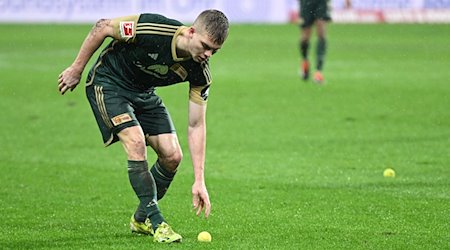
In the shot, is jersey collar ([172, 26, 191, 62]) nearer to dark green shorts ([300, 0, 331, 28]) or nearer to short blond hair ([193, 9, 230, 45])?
short blond hair ([193, 9, 230, 45])

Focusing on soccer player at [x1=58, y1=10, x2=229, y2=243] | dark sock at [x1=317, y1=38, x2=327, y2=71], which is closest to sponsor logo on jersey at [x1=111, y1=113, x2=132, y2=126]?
soccer player at [x1=58, y1=10, x2=229, y2=243]

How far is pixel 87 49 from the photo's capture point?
760cm

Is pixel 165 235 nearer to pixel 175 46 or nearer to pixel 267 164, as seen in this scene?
pixel 175 46

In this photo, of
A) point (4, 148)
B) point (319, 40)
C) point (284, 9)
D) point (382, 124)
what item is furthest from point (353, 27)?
point (4, 148)

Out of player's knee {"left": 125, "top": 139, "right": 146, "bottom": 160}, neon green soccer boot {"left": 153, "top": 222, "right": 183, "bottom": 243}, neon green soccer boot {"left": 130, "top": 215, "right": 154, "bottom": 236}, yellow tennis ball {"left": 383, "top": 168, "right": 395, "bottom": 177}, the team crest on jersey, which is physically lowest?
yellow tennis ball {"left": 383, "top": 168, "right": 395, "bottom": 177}

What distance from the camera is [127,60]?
7.75m

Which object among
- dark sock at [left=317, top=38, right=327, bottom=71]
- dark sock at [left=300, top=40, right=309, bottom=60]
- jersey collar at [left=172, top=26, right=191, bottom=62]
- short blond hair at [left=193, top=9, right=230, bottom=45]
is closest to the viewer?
short blond hair at [left=193, top=9, right=230, bottom=45]

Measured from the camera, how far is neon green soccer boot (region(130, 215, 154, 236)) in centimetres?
785

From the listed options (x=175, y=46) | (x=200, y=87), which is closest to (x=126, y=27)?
(x=175, y=46)

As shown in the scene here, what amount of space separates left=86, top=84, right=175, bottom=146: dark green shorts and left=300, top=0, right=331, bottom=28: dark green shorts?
46.1 feet

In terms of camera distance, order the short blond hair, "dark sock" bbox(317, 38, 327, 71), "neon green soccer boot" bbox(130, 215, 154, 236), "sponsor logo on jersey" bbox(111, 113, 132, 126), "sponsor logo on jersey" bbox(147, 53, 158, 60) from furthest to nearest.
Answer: "dark sock" bbox(317, 38, 327, 71)
"neon green soccer boot" bbox(130, 215, 154, 236)
"sponsor logo on jersey" bbox(111, 113, 132, 126)
"sponsor logo on jersey" bbox(147, 53, 158, 60)
the short blond hair

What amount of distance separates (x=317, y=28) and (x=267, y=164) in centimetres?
988

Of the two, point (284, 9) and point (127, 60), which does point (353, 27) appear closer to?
point (284, 9)

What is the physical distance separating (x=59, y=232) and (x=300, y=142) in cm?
604
